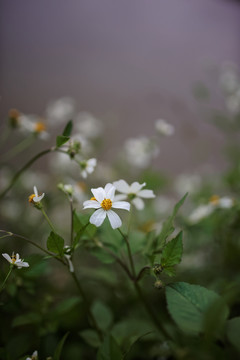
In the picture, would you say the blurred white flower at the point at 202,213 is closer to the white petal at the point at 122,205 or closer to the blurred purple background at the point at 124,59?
the white petal at the point at 122,205

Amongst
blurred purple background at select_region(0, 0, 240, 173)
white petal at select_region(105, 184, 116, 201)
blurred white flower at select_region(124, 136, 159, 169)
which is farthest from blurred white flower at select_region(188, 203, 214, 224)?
blurred purple background at select_region(0, 0, 240, 173)

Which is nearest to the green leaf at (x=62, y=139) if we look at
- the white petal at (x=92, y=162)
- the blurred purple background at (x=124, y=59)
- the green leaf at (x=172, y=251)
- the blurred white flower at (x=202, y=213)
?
the white petal at (x=92, y=162)

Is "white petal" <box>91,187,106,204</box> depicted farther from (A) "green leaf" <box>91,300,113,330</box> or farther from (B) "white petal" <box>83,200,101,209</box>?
(A) "green leaf" <box>91,300,113,330</box>

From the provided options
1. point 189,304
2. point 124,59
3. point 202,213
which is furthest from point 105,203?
point 124,59

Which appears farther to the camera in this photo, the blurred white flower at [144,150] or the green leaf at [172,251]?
the blurred white flower at [144,150]

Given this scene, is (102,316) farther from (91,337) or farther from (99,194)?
(99,194)

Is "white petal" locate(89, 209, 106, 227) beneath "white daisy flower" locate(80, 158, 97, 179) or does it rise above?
beneath
